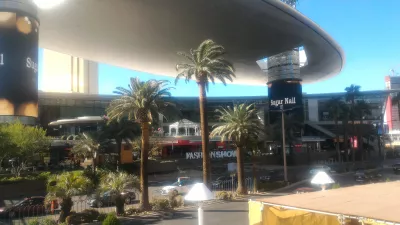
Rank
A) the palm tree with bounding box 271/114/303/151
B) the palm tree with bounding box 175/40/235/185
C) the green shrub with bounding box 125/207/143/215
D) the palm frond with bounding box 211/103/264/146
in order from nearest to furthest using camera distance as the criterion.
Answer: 1. the green shrub with bounding box 125/207/143/215
2. the palm tree with bounding box 175/40/235/185
3. the palm frond with bounding box 211/103/264/146
4. the palm tree with bounding box 271/114/303/151

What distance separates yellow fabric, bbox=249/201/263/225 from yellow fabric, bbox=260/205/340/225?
8 centimetres

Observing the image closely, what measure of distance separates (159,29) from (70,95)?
37272 mm

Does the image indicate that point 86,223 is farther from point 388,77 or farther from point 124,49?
point 388,77

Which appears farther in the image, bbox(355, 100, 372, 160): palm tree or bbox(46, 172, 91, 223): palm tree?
bbox(355, 100, 372, 160): palm tree

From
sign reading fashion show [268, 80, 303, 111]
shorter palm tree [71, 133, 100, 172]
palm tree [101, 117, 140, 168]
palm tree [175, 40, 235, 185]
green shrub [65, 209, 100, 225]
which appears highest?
sign reading fashion show [268, 80, 303, 111]

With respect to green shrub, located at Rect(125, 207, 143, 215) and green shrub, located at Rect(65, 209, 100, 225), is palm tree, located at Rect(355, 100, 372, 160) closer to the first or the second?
green shrub, located at Rect(125, 207, 143, 215)

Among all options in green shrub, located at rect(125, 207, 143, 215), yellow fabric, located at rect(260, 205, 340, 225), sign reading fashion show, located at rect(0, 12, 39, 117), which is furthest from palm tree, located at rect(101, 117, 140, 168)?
yellow fabric, located at rect(260, 205, 340, 225)

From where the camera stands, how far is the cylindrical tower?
37781mm

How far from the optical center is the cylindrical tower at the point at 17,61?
37781mm

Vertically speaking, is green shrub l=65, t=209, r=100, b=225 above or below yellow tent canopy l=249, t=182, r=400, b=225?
below

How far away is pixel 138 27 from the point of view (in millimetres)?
63062

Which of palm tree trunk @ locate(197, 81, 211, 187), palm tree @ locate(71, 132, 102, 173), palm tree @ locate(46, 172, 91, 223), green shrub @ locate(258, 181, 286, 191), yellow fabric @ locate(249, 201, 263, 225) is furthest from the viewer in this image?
palm tree @ locate(71, 132, 102, 173)

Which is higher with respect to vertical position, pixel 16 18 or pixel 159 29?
pixel 159 29

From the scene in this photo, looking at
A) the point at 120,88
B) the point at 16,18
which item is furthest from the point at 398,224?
the point at 16,18
